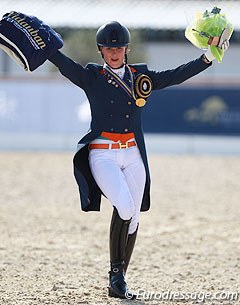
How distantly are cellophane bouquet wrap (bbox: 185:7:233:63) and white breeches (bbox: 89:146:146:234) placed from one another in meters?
0.80

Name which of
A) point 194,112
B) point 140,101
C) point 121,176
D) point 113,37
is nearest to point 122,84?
point 140,101

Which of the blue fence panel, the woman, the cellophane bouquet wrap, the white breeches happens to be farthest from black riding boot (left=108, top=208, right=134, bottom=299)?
the blue fence panel

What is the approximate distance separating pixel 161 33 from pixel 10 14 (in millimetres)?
24967

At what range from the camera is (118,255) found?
5094 mm

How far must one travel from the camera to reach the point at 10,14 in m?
4.96

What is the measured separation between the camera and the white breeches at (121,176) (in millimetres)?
4887

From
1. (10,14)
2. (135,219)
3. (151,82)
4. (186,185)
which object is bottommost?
(186,185)

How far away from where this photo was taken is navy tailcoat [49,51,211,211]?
496 cm

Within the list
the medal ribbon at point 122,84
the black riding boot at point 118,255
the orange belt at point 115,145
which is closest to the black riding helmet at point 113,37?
the medal ribbon at point 122,84

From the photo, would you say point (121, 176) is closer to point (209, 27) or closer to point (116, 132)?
point (116, 132)

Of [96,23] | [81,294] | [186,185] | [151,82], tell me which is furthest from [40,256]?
[96,23]

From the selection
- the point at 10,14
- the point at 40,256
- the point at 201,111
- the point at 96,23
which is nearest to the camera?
the point at 10,14

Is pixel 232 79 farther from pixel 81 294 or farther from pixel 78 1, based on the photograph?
pixel 81 294

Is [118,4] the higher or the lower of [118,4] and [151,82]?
the higher
